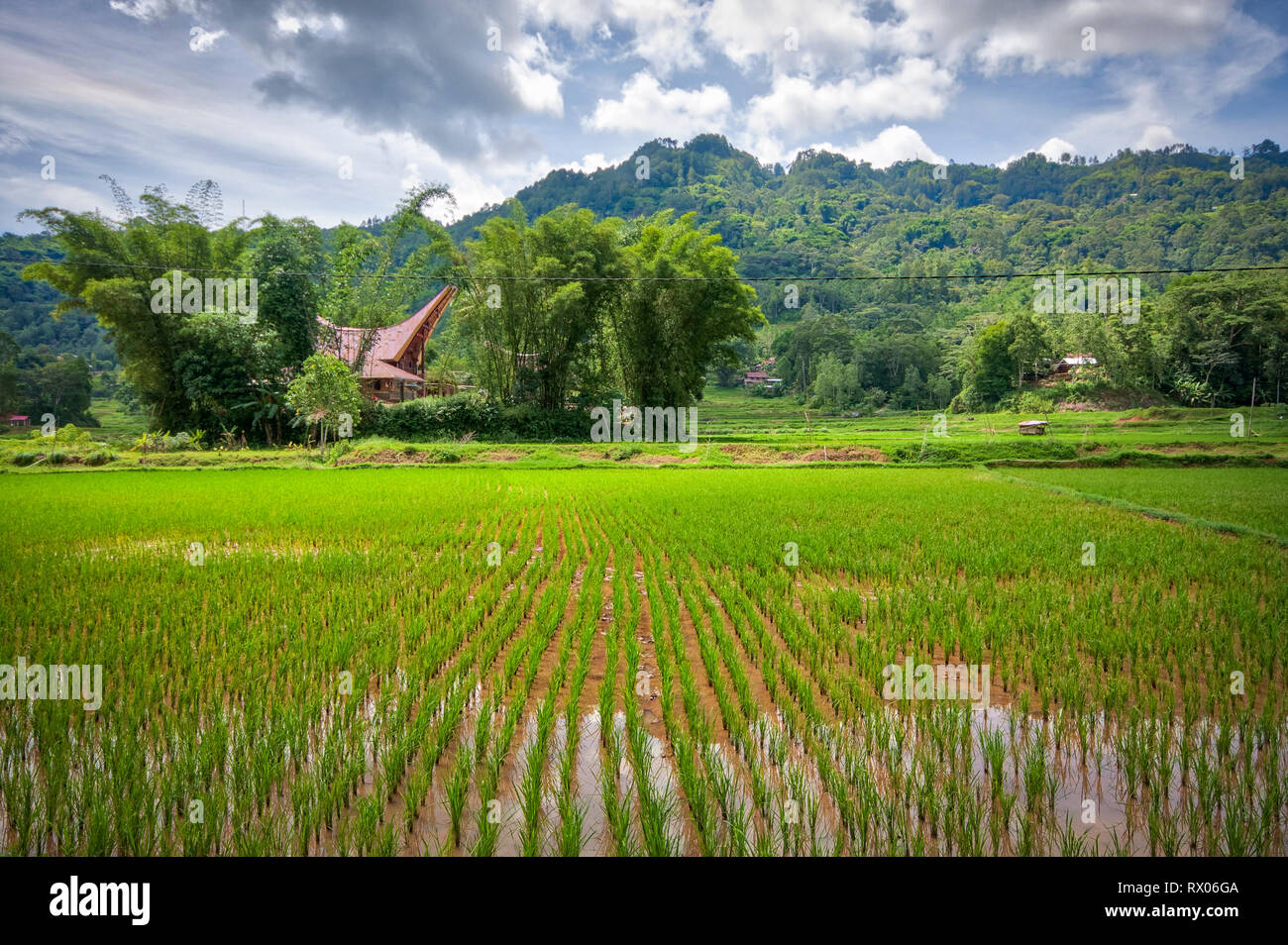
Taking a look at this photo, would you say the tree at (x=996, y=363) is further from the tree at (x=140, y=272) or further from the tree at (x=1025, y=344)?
the tree at (x=140, y=272)

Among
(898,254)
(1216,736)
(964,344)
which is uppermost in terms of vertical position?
(898,254)

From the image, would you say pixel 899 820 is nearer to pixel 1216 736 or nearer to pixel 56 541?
pixel 1216 736

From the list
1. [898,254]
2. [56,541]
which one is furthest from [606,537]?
[898,254]

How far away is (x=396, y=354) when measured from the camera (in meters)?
31.0

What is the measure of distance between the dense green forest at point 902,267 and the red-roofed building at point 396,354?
2120 millimetres

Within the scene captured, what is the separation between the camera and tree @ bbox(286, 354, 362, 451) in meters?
19.8

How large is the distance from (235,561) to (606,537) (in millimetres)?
4441

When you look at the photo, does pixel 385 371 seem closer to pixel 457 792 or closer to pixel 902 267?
pixel 457 792

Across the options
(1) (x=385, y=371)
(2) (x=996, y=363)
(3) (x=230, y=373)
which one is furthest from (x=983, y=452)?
(2) (x=996, y=363)

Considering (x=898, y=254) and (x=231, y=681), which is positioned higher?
(x=898, y=254)

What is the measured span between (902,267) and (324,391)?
85.1 metres

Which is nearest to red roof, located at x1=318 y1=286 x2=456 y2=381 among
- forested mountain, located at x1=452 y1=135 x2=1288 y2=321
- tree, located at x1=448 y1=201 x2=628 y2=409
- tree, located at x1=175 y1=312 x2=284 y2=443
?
tree, located at x1=175 y1=312 x2=284 y2=443

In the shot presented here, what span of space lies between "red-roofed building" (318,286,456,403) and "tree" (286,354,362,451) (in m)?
4.99
